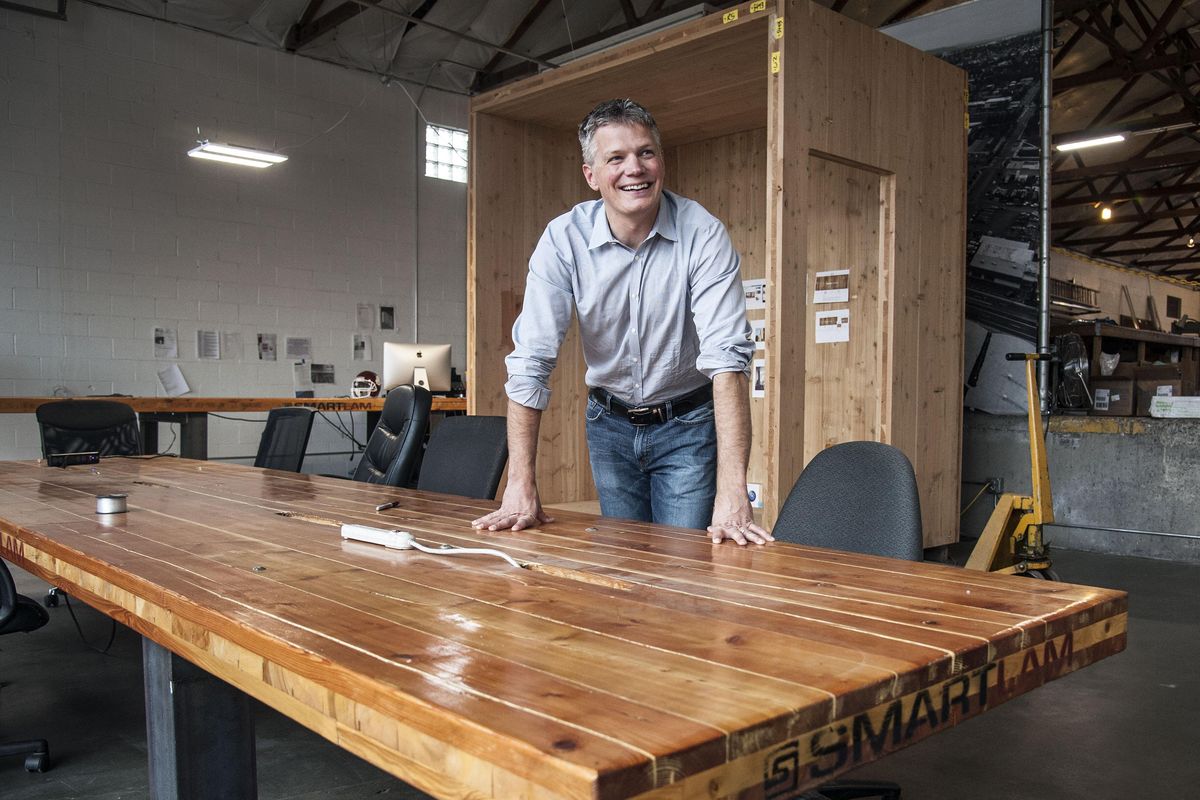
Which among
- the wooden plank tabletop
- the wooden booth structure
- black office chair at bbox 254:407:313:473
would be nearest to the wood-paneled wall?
the wooden booth structure

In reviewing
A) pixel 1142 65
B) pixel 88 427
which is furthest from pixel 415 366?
pixel 1142 65

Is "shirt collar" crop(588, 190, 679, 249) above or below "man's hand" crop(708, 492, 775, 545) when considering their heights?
above

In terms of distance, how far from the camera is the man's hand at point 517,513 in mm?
1817

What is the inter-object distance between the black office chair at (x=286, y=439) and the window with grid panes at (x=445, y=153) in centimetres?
647

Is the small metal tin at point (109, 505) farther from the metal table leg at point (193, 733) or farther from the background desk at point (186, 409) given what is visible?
the background desk at point (186, 409)

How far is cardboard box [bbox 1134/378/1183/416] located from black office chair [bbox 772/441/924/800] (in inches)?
168

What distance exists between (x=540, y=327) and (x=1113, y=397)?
4.64 metres

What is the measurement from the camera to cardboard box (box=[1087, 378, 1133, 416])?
5367 mm

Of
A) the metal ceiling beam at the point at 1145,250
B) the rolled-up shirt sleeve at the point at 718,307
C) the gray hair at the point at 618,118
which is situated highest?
the metal ceiling beam at the point at 1145,250

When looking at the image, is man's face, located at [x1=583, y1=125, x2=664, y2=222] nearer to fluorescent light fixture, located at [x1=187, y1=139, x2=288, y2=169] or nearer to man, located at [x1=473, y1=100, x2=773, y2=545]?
man, located at [x1=473, y1=100, x2=773, y2=545]

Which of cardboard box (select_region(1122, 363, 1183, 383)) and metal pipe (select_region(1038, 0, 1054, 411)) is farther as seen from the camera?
cardboard box (select_region(1122, 363, 1183, 383))

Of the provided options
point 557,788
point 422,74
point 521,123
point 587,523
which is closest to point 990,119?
point 521,123

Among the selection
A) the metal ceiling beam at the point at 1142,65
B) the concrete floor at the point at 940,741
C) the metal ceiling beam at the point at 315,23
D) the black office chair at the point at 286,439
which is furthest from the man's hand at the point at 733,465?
the metal ceiling beam at the point at 1142,65

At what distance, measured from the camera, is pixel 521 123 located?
5.78 metres
